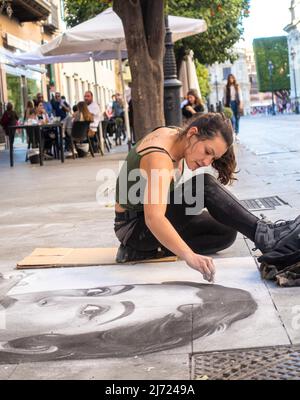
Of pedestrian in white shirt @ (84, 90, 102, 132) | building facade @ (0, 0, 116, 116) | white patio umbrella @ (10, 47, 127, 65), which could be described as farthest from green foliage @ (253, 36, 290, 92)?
pedestrian in white shirt @ (84, 90, 102, 132)

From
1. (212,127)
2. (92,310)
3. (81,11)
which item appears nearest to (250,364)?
(92,310)

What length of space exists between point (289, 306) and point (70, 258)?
6.66 feet

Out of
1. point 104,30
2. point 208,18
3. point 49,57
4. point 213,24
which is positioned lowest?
point 104,30

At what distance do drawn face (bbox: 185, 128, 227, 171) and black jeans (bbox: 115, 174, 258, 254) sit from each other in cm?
42

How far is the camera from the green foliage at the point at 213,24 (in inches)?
1000

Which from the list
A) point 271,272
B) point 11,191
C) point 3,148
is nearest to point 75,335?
point 271,272

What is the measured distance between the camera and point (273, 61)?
104 meters

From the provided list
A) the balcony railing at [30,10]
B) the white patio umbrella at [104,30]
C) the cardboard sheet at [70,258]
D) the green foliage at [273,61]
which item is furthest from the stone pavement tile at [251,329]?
the green foliage at [273,61]

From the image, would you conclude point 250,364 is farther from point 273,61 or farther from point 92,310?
point 273,61

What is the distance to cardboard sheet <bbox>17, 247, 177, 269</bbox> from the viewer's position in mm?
5059

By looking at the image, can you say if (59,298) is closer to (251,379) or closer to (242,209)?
(242,209)

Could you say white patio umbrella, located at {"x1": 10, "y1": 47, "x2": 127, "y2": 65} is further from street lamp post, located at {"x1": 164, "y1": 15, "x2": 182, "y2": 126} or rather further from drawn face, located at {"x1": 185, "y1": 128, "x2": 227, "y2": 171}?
drawn face, located at {"x1": 185, "y1": 128, "x2": 227, "y2": 171}
